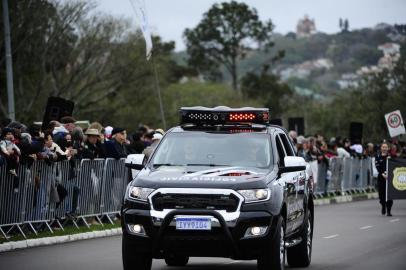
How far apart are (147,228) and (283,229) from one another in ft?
5.49

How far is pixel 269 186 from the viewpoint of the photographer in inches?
516

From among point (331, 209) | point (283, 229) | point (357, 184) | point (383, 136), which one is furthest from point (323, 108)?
point (283, 229)

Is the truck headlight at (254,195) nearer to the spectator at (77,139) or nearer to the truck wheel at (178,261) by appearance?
the truck wheel at (178,261)

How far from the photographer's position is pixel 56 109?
23.8 meters

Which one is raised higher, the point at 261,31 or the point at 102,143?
the point at 261,31

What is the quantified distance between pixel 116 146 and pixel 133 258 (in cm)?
1061

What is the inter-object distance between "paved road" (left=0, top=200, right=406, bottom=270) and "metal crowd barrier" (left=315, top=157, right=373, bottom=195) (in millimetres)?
13260

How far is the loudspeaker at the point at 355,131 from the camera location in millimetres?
45812

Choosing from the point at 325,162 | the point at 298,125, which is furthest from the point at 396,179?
the point at 298,125

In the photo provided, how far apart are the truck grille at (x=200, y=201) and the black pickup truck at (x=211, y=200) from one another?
0.04 feet

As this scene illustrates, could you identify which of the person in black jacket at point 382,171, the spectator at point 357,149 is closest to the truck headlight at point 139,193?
the person in black jacket at point 382,171

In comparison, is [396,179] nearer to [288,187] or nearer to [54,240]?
[54,240]

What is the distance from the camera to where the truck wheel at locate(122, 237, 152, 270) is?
43.5 feet

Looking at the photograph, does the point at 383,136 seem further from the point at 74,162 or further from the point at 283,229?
the point at 283,229
